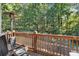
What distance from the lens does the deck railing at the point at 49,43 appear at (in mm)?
2084

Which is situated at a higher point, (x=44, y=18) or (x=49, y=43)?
(x=44, y=18)

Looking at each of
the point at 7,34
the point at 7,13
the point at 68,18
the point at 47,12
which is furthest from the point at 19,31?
the point at 68,18

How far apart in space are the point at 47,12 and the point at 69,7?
1.10 ft

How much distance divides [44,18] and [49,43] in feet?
1.26

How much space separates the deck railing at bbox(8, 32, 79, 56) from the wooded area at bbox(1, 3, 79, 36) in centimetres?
8

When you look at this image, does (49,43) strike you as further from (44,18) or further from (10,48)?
(10,48)

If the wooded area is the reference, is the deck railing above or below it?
below

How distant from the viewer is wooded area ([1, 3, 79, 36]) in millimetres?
2098

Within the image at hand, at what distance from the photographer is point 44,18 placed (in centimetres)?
213

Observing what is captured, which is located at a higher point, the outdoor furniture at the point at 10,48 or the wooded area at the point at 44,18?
the wooded area at the point at 44,18

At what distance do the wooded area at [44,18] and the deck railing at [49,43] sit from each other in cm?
8

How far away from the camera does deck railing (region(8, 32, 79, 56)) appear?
208cm

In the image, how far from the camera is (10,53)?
215 centimetres

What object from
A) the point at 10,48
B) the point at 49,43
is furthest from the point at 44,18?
the point at 10,48
